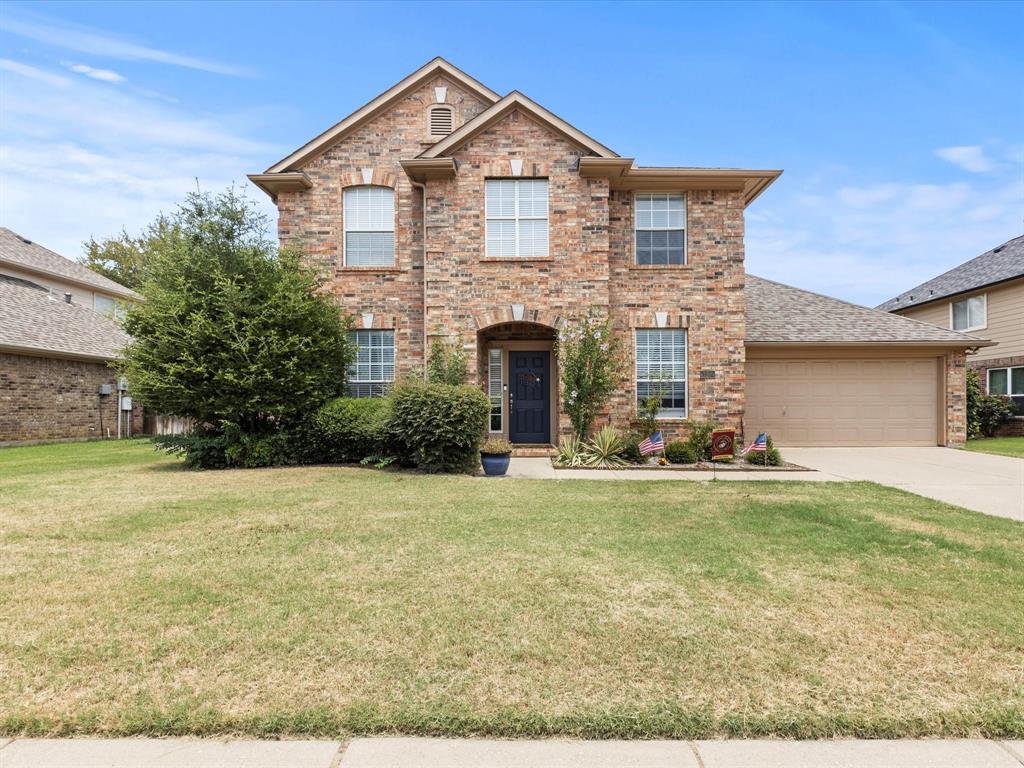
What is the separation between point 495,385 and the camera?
46.3 feet

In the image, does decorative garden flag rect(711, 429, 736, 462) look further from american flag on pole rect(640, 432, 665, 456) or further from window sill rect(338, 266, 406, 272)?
window sill rect(338, 266, 406, 272)

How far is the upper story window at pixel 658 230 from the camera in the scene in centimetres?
1367

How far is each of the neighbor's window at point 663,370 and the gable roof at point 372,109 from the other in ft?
26.4

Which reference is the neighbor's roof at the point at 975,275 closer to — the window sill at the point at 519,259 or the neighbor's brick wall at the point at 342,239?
the window sill at the point at 519,259

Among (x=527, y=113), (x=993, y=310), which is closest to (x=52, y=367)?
(x=527, y=113)

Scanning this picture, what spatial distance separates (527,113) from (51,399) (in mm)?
17148

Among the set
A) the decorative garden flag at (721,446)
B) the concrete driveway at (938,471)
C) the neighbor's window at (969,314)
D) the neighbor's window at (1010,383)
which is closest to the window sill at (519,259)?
the decorative garden flag at (721,446)

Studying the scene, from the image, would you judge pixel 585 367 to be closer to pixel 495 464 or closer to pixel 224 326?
pixel 495 464

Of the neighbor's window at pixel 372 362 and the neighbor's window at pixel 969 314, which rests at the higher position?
the neighbor's window at pixel 969 314

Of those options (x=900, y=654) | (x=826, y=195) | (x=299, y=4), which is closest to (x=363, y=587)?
(x=900, y=654)

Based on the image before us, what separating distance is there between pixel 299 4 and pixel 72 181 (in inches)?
642

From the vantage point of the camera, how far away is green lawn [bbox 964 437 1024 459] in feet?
47.0

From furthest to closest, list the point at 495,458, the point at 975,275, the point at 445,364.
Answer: the point at 975,275
the point at 445,364
the point at 495,458

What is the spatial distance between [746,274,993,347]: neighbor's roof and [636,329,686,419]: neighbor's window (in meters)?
2.73
